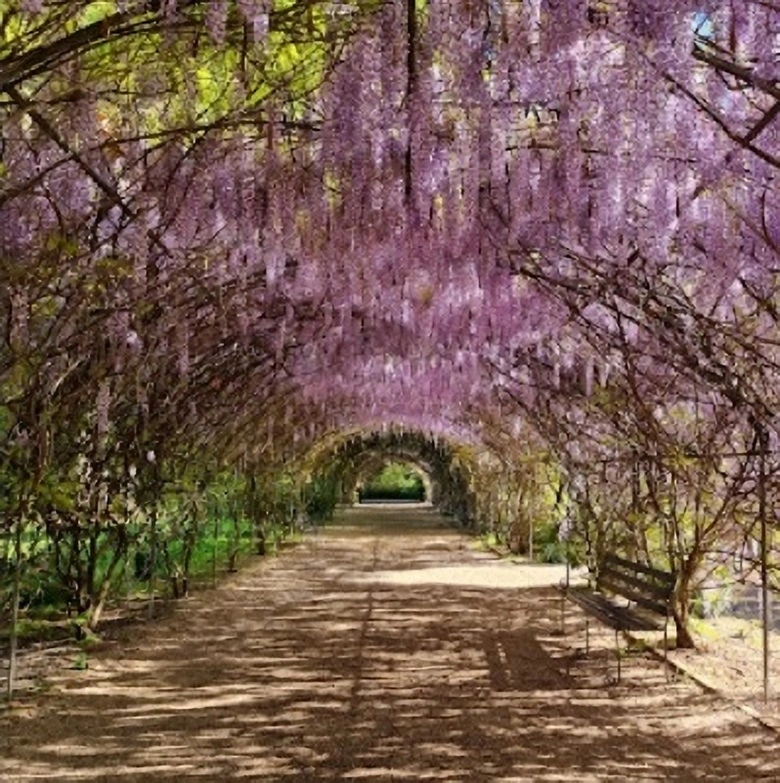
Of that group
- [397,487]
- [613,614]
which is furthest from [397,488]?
[613,614]

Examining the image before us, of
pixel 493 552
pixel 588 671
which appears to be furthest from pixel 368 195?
pixel 493 552

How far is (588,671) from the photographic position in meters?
7.13

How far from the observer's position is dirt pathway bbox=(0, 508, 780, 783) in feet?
15.2

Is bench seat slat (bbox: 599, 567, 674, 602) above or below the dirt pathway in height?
above

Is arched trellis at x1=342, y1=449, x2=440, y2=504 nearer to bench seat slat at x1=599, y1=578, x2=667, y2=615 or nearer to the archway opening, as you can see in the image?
the archway opening

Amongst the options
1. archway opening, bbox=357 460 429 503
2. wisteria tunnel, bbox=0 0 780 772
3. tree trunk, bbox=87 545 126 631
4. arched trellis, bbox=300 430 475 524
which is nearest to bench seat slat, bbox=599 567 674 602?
wisteria tunnel, bbox=0 0 780 772

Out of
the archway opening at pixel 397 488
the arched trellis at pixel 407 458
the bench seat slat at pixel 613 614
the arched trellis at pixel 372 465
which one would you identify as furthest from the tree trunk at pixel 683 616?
the archway opening at pixel 397 488

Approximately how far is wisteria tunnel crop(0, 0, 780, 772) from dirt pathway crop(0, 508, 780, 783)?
2.42ft

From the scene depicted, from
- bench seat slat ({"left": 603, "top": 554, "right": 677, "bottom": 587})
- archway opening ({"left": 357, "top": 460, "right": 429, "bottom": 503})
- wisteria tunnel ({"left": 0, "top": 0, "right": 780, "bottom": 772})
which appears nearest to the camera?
wisteria tunnel ({"left": 0, "top": 0, "right": 780, "bottom": 772})

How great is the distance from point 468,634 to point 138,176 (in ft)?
14.1

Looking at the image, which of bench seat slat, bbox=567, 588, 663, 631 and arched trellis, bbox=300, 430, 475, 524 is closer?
bench seat slat, bbox=567, 588, 663, 631

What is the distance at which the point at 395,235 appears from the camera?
21.2ft

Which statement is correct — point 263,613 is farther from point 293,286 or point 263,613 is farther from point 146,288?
point 146,288

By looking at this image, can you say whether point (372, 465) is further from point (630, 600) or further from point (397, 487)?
point (630, 600)
